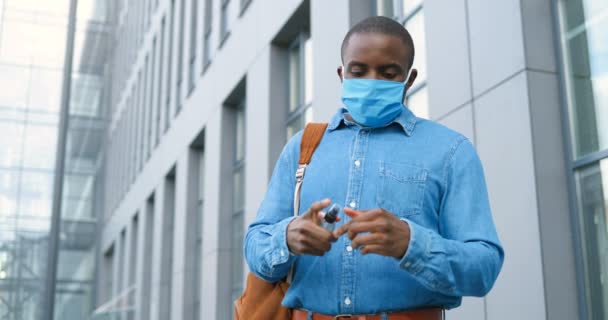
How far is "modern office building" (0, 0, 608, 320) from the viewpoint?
549cm

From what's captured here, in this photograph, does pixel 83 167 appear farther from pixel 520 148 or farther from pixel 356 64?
pixel 356 64

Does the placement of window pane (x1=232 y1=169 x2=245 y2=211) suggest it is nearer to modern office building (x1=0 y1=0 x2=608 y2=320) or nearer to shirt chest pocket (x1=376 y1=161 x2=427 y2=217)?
modern office building (x1=0 y1=0 x2=608 y2=320)

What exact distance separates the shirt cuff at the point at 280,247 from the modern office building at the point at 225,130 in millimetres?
3494

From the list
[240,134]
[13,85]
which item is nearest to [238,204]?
[240,134]

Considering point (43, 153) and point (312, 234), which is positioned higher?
point (43, 153)

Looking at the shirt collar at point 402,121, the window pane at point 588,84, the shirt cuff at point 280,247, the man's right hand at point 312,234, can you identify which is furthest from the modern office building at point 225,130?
the man's right hand at point 312,234

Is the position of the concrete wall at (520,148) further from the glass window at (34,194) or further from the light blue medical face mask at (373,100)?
the glass window at (34,194)

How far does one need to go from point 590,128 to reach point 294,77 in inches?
293

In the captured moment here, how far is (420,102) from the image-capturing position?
786cm

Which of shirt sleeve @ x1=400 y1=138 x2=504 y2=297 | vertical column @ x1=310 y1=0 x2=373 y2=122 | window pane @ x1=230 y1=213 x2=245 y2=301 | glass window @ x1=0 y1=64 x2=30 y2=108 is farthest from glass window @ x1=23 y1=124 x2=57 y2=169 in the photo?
shirt sleeve @ x1=400 y1=138 x2=504 y2=297

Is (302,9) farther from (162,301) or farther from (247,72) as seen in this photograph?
(162,301)

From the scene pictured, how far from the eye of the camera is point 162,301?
21.0 metres

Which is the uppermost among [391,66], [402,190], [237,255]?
[237,255]

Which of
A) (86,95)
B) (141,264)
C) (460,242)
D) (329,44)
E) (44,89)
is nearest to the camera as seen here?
(460,242)
